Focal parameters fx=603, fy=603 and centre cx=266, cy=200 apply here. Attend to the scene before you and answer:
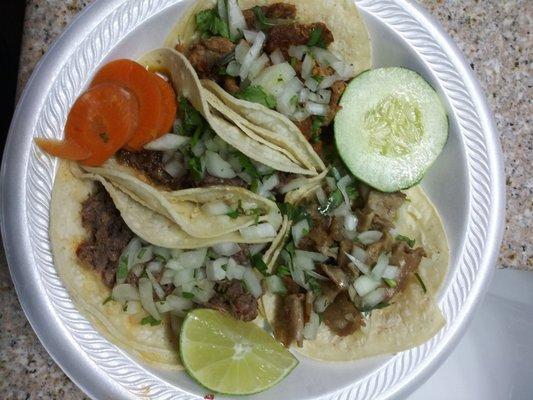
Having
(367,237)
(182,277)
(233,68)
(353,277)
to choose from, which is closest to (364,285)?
(353,277)

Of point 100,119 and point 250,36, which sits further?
point 250,36

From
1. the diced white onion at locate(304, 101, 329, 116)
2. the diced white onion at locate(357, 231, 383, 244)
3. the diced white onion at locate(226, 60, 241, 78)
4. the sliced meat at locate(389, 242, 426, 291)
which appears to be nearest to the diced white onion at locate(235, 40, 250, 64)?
the diced white onion at locate(226, 60, 241, 78)

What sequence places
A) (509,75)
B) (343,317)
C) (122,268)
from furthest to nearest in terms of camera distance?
(509,75)
(343,317)
(122,268)

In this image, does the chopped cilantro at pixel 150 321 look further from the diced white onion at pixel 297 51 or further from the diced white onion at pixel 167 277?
the diced white onion at pixel 297 51

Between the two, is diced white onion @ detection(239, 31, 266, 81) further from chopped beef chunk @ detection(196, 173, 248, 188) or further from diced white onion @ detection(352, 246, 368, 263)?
diced white onion @ detection(352, 246, 368, 263)

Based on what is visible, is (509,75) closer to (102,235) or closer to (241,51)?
(241,51)

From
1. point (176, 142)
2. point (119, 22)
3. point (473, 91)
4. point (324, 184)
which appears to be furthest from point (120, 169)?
point (473, 91)

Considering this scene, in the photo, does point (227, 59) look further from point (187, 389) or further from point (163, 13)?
point (187, 389)
